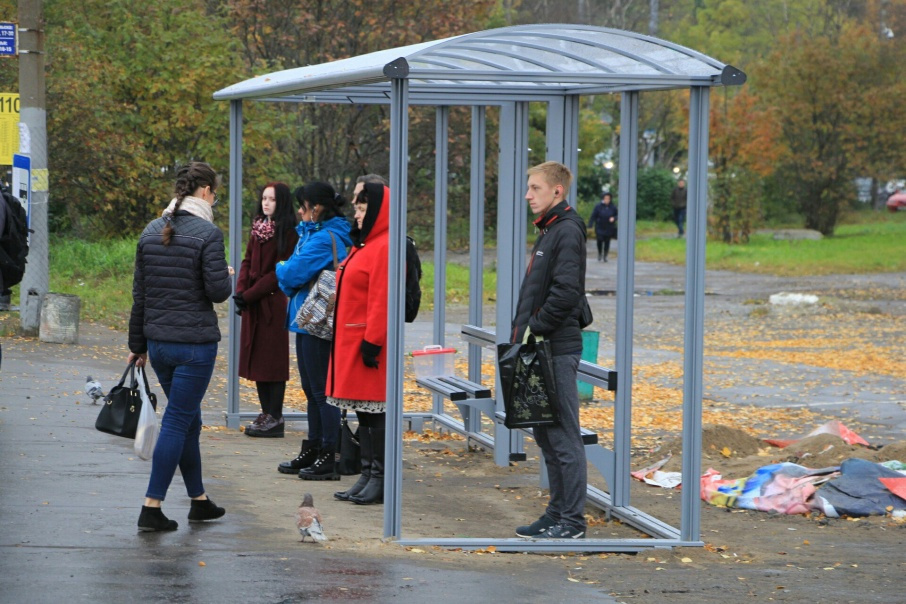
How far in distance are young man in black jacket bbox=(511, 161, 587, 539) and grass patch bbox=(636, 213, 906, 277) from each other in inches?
896

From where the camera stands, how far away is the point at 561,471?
276 inches

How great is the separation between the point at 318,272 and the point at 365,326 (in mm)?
983

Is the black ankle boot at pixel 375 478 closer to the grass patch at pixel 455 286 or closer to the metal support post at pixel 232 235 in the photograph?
the metal support post at pixel 232 235

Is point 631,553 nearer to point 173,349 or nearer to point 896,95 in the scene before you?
point 173,349

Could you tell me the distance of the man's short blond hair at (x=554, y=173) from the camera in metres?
6.91

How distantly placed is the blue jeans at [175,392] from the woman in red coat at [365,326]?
108 cm

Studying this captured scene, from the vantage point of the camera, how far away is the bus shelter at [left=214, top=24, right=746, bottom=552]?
6633 mm

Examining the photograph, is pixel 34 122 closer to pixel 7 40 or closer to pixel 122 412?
pixel 7 40

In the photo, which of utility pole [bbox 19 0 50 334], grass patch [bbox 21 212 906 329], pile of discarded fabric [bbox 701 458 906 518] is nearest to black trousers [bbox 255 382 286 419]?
pile of discarded fabric [bbox 701 458 906 518]

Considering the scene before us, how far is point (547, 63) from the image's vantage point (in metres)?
7.46

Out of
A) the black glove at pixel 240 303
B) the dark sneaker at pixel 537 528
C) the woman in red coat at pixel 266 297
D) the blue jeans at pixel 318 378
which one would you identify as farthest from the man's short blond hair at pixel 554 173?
the black glove at pixel 240 303

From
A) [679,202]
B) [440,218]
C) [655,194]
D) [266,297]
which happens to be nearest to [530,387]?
[266,297]

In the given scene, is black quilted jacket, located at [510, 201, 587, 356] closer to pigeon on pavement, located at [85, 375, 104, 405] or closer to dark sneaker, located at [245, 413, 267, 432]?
dark sneaker, located at [245, 413, 267, 432]

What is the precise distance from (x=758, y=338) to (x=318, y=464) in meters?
11.1
